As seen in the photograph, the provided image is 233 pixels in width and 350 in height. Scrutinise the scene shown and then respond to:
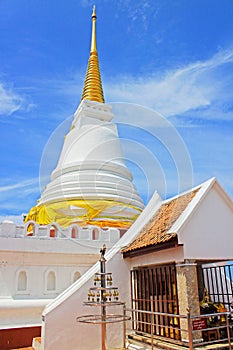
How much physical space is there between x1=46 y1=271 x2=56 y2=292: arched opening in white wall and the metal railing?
306cm

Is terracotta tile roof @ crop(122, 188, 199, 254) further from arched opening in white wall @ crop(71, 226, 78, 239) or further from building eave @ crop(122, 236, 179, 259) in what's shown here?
arched opening in white wall @ crop(71, 226, 78, 239)

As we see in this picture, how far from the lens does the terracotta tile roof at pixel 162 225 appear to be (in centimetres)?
910

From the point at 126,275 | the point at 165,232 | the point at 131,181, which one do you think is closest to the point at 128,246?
the point at 126,275

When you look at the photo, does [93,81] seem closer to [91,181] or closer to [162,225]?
[91,181]

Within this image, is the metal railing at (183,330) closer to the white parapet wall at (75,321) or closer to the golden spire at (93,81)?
the white parapet wall at (75,321)

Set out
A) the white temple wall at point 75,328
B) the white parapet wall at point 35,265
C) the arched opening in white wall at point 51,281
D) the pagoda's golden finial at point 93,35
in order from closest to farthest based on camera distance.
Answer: the white temple wall at point 75,328, the white parapet wall at point 35,265, the arched opening in white wall at point 51,281, the pagoda's golden finial at point 93,35

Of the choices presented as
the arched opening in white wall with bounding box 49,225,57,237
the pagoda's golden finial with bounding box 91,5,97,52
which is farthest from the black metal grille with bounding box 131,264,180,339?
the pagoda's golden finial with bounding box 91,5,97,52

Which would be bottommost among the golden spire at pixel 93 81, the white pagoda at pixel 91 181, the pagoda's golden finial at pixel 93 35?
the white pagoda at pixel 91 181

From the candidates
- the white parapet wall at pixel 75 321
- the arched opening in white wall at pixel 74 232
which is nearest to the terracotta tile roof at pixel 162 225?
the white parapet wall at pixel 75 321

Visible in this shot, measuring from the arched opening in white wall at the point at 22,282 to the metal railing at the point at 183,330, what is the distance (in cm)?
387

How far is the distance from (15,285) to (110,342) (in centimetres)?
385

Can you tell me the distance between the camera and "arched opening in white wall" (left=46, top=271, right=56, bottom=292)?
1153 centimetres

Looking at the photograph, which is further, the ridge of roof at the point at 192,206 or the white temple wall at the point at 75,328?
the white temple wall at the point at 75,328

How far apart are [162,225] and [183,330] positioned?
3439 millimetres
